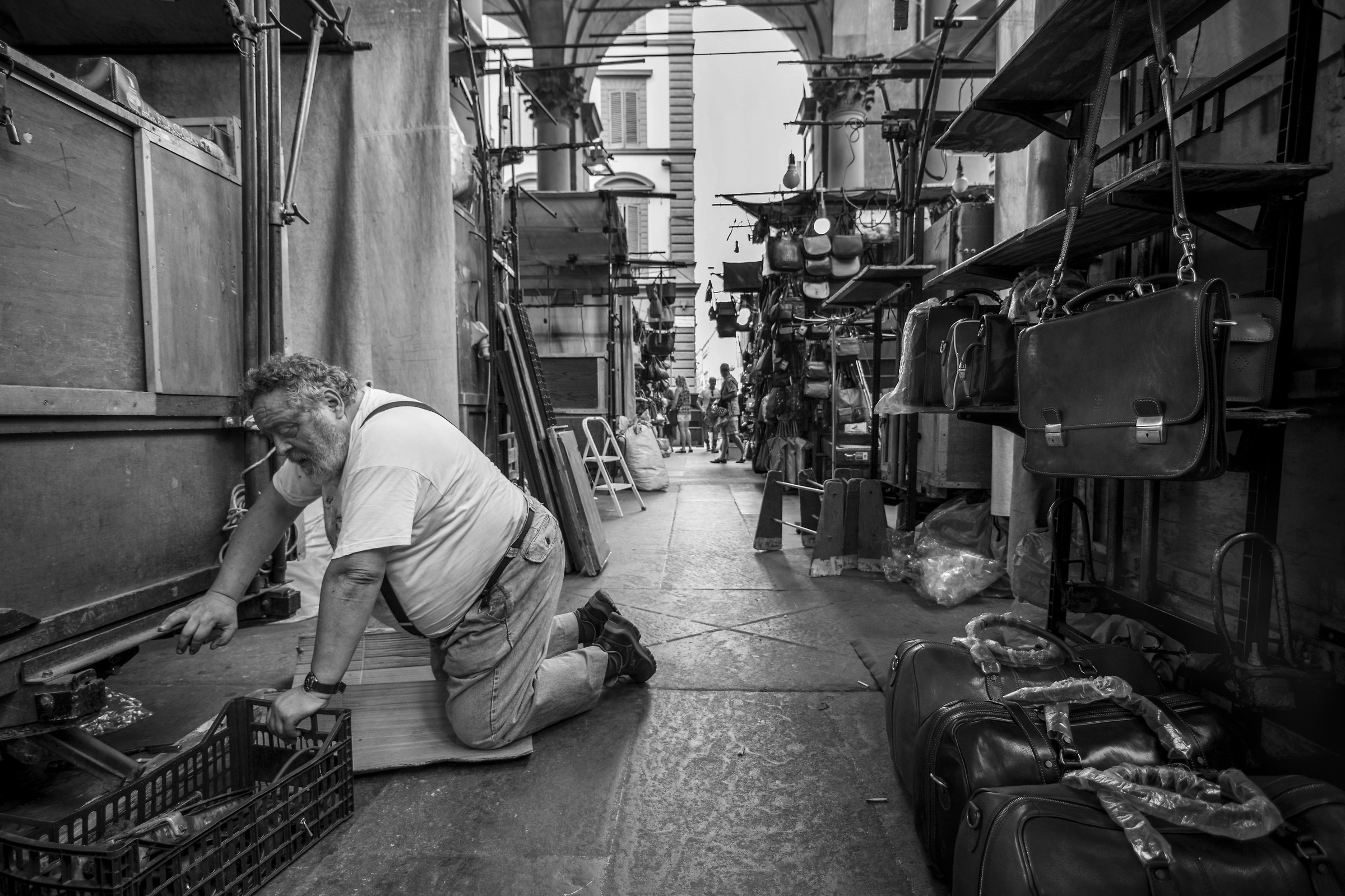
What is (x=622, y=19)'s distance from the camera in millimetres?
18141

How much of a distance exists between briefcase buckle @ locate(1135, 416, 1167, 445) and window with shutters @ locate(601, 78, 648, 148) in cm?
2760

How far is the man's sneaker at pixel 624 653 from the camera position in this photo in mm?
2881

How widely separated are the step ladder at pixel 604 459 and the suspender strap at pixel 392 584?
199 inches

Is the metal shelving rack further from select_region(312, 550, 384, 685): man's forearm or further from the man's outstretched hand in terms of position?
the man's outstretched hand

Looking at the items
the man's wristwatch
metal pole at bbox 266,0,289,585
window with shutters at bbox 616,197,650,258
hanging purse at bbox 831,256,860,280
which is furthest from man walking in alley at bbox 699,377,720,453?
the man's wristwatch

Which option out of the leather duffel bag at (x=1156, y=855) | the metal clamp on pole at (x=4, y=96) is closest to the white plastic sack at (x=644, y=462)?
the metal clamp on pole at (x=4, y=96)

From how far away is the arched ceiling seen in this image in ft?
52.3

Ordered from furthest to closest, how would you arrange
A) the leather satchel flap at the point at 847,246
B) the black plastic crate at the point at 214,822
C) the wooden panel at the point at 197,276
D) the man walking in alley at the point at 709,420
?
the man walking in alley at the point at 709,420 < the leather satchel flap at the point at 847,246 < the wooden panel at the point at 197,276 < the black plastic crate at the point at 214,822

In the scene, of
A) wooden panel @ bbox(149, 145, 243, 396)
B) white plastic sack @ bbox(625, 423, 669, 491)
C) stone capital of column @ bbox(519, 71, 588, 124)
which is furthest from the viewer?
stone capital of column @ bbox(519, 71, 588, 124)

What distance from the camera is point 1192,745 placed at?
5.19ft

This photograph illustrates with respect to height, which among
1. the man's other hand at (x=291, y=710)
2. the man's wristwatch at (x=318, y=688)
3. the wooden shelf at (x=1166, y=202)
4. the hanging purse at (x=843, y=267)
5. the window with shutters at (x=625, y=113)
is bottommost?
the man's other hand at (x=291, y=710)

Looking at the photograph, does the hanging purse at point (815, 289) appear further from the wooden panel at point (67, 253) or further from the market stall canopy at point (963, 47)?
the wooden panel at point (67, 253)

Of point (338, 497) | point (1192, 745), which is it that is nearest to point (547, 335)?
point (338, 497)

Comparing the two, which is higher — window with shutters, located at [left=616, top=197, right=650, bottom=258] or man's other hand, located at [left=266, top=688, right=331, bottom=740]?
window with shutters, located at [left=616, top=197, right=650, bottom=258]
